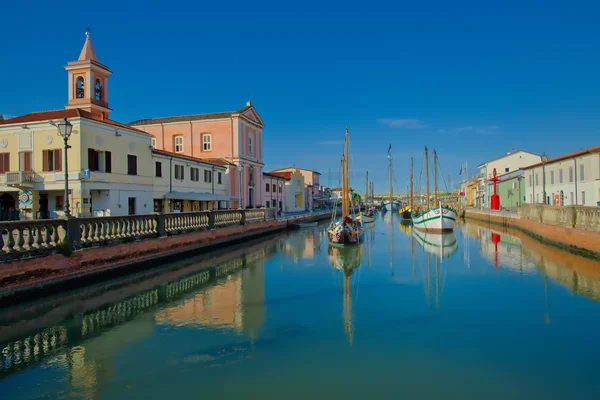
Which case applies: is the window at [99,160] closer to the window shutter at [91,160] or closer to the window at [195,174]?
the window shutter at [91,160]

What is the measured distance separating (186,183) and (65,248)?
2167 cm

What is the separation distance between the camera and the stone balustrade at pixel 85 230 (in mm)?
11339

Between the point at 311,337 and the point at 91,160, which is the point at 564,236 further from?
the point at 91,160

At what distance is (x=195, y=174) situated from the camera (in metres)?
36.0

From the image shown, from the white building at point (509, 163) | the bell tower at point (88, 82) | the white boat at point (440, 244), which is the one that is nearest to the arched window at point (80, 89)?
the bell tower at point (88, 82)

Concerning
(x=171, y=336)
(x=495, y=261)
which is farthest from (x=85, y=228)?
(x=495, y=261)

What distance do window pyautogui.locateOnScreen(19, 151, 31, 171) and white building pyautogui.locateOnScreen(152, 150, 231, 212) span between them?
25.2ft

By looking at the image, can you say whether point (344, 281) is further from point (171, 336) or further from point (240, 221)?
point (240, 221)

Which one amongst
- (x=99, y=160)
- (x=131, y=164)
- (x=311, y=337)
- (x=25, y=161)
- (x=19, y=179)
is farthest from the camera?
(x=131, y=164)

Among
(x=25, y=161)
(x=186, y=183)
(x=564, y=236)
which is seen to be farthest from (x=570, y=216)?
(x=25, y=161)

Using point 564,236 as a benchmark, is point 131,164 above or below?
above

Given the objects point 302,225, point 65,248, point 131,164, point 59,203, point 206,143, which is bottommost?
point 302,225

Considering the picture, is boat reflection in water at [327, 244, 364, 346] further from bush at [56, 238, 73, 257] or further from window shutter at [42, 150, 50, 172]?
window shutter at [42, 150, 50, 172]

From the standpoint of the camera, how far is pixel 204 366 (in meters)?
7.91
